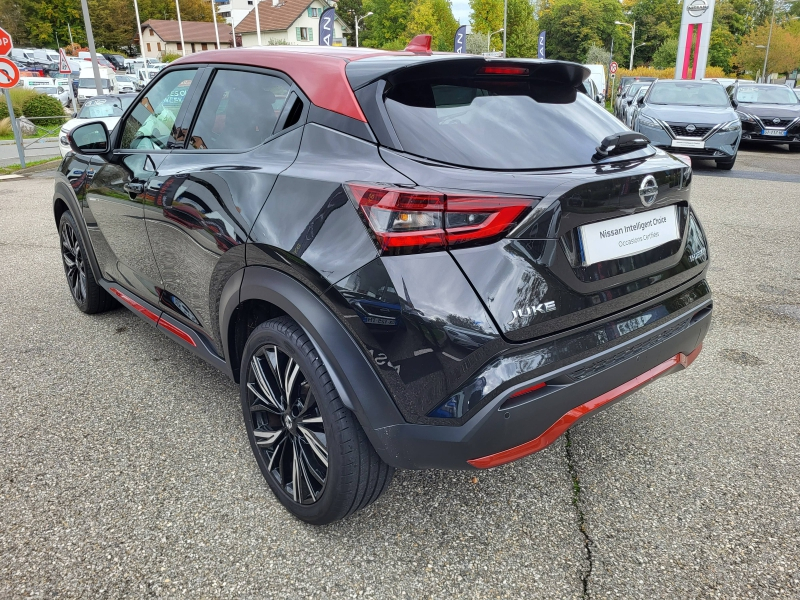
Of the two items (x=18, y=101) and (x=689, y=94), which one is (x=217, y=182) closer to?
(x=689, y=94)

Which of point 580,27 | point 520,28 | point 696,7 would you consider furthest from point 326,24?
point 580,27

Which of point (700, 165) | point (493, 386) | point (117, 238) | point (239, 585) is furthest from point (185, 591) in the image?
point (700, 165)

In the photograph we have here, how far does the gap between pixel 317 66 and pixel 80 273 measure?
2961mm

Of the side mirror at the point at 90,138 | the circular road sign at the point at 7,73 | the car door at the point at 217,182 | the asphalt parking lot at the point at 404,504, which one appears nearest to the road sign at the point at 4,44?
the circular road sign at the point at 7,73

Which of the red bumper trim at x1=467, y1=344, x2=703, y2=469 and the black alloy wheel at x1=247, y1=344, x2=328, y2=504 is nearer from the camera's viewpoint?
the red bumper trim at x1=467, y1=344, x2=703, y2=469

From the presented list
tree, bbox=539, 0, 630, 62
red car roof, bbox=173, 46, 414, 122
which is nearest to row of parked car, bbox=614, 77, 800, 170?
red car roof, bbox=173, 46, 414, 122

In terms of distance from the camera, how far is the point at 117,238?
344 centimetres

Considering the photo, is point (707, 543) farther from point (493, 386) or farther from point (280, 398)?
point (280, 398)

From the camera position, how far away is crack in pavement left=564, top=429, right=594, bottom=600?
2047 millimetres

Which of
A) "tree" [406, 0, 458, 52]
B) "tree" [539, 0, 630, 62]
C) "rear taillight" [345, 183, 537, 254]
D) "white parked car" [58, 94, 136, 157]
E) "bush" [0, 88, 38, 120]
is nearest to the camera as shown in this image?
"rear taillight" [345, 183, 537, 254]

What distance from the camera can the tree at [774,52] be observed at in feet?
172

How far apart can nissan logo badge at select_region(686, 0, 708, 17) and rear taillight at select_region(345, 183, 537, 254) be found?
27195mm

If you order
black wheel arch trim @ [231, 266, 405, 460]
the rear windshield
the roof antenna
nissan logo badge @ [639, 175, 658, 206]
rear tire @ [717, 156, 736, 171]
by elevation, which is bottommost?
rear tire @ [717, 156, 736, 171]

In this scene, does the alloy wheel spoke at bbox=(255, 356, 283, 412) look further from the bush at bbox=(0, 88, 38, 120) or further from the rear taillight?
the bush at bbox=(0, 88, 38, 120)
